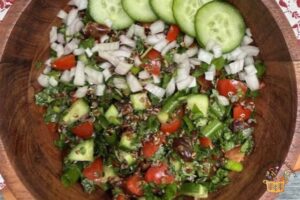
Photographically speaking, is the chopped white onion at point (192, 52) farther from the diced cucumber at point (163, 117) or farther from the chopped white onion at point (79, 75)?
the chopped white onion at point (79, 75)

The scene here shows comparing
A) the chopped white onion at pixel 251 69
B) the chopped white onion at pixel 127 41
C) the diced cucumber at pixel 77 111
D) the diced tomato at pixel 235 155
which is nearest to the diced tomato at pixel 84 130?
the diced cucumber at pixel 77 111

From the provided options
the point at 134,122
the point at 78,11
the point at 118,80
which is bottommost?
the point at 134,122

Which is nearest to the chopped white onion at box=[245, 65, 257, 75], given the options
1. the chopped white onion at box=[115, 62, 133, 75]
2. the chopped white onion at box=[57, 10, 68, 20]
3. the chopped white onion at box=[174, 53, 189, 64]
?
the chopped white onion at box=[174, 53, 189, 64]

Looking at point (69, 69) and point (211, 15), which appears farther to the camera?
point (69, 69)

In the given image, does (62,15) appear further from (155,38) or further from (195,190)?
(195,190)

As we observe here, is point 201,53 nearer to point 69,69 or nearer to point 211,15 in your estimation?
point 211,15

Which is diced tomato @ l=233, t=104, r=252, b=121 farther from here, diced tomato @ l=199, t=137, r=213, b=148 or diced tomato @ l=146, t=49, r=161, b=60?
diced tomato @ l=146, t=49, r=161, b=60

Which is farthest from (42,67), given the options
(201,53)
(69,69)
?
(201,53)

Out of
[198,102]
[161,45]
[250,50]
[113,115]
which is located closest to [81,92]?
[113,115]
